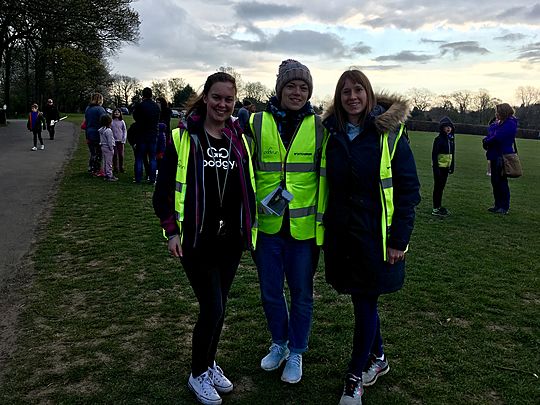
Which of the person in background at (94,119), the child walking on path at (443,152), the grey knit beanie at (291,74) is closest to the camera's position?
the grey knit beanie at (291,74)

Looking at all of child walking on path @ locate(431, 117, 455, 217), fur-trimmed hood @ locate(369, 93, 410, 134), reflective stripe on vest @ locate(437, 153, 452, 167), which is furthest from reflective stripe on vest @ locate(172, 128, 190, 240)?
reflective stripe on vest @ locate(437, 153, 452, 167)

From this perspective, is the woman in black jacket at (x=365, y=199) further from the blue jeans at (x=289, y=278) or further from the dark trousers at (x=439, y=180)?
the dark trousers at (x=439, y=180)

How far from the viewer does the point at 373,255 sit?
315cm

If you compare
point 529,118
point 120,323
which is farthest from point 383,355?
point 529,118

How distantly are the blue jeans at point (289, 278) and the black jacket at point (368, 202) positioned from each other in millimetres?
274

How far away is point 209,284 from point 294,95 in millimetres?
1341

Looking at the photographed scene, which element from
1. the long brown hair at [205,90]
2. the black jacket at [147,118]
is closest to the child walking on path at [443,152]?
the black jacket at [147,118]

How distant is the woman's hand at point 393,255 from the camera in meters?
3.13

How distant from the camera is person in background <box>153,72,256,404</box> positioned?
309cm

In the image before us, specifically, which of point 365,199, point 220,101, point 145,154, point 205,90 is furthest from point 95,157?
point 365,199

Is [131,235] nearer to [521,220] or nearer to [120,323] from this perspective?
[120,323]

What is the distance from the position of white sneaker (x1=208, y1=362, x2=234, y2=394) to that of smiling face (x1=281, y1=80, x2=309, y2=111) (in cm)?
182

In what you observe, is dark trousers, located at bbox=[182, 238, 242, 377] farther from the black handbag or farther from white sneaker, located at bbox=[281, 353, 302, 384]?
the black handbag

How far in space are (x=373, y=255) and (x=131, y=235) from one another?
16.7 ft
